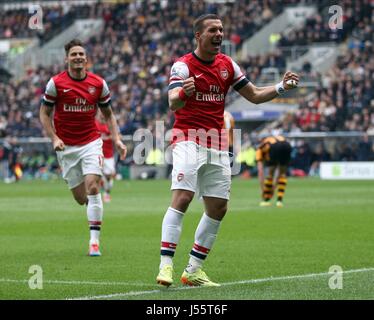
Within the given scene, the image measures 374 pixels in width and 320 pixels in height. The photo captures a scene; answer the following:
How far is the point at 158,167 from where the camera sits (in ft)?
149

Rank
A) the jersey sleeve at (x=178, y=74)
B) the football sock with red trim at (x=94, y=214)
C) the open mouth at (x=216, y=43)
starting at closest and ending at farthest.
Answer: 1. the jersey sleeve at (x=178, y=74)
2. the open mouth at (x=216, y=43)
3. the football sock with red trim at (x=94, y=214)

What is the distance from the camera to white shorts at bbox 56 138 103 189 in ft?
47.5

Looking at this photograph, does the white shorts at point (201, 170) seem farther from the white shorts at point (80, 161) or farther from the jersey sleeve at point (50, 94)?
the jersey sleeve at point (50, 94)

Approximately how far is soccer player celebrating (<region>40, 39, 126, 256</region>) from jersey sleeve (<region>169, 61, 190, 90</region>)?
3.79m

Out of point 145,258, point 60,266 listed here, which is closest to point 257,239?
point 145,258

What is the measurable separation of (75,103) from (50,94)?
396 millimetres

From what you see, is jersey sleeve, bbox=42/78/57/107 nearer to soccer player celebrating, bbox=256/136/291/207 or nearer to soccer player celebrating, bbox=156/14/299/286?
soccer player celebrating, bbox=156/14/299/286

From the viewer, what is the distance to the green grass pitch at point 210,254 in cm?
998

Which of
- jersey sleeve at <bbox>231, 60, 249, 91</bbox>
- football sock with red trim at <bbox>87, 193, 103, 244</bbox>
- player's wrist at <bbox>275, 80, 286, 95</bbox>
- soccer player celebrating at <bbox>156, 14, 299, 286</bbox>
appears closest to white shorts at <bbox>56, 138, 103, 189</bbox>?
football sock with red trim at <bbox>87, 193, 103, 244</bbox>

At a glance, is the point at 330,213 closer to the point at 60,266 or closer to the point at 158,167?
the point at 60,266

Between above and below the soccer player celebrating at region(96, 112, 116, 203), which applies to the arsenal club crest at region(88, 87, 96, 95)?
above

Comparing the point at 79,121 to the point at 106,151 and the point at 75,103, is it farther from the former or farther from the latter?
the point at 106,151

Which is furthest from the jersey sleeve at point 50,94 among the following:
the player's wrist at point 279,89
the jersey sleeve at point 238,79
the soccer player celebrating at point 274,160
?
the soccer player celebrating at point 274,160

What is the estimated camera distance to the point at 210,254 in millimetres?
13766
